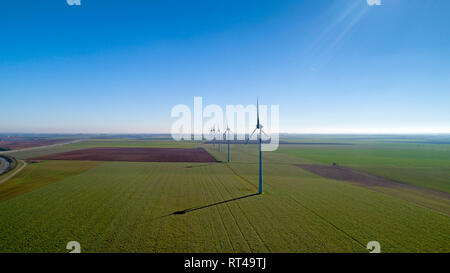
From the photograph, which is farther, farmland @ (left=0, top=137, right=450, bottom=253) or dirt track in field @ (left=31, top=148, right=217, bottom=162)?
dirt track in field @ (left=31, top=148, right=217, bottom=162)

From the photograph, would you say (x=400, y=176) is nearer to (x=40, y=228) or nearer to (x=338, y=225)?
(x=338, y=225)

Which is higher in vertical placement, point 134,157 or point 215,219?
point 215,219

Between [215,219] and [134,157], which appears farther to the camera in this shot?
[134,157]

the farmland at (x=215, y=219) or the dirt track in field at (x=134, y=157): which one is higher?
the farmland at (x=215, y=219)

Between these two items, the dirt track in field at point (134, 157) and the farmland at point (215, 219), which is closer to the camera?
the farmland at point (215, 219)

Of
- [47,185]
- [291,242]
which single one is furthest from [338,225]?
[47,185]

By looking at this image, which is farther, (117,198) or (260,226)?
(117,198)

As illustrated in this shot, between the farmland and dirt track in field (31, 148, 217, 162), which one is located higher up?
the farmland
